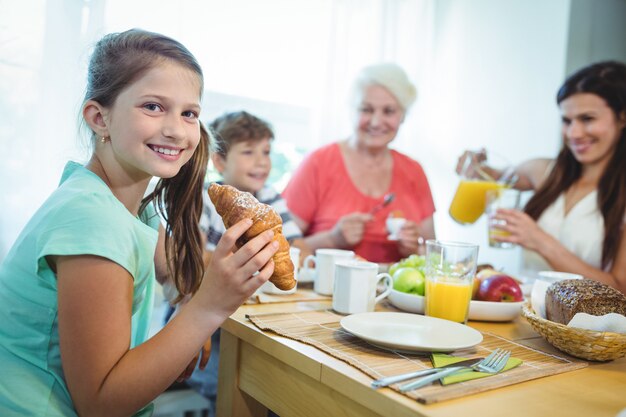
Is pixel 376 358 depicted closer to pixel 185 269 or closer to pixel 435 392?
pixel 435 392

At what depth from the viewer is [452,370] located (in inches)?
29.5

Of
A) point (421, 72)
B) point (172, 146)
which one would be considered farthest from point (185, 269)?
point (421, 72)

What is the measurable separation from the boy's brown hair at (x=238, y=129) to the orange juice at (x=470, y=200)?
29.5 inches

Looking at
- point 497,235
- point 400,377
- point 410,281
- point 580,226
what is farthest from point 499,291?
point 580,226

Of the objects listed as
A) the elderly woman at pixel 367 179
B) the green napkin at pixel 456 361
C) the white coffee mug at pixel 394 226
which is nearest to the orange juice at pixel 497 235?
the white coffee mug at pixel 394 226

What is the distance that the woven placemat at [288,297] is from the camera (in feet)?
3.79

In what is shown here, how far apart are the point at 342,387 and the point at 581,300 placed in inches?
18.5

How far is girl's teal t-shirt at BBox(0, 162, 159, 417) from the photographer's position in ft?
2.63

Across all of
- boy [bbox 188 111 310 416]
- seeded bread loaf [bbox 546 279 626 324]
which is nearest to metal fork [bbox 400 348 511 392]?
seeded bread loaf [bbox 546 279 626 324]

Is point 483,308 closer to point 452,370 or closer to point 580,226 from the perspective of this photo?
point 452,370

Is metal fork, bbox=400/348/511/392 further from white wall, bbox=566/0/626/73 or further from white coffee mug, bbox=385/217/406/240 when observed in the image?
white wall, bbox=566/0/626/73

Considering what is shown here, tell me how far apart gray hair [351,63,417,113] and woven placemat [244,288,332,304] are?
3.96 ft

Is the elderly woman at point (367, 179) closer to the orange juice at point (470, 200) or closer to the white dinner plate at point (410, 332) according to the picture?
the orange juice at point (470, 200)

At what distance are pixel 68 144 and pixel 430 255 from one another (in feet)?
3.96
